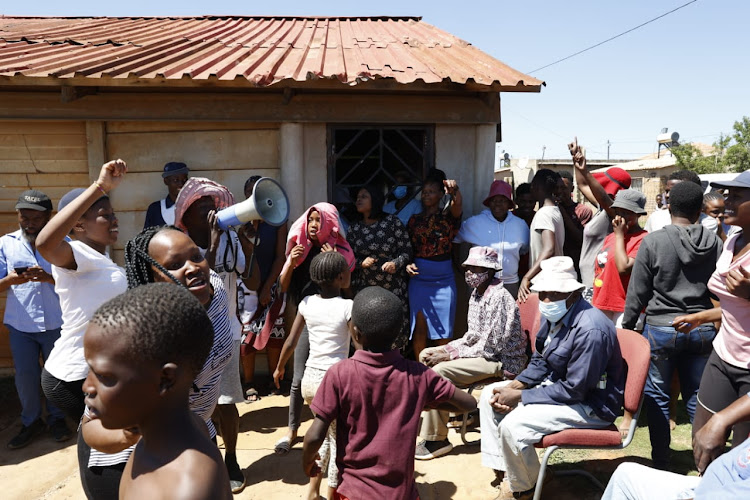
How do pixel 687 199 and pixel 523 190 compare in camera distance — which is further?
pixel 523 190

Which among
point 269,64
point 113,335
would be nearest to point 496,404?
point 113,335

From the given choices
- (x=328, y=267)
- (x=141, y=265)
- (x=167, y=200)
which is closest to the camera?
(x=141, y=265)

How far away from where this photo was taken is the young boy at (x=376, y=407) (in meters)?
2.23

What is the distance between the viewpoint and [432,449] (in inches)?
156

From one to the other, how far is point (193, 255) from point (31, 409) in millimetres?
3210

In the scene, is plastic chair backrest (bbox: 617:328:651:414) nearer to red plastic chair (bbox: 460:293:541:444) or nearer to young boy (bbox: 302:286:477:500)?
red plastic chair (bbox: 460:293:541:444)

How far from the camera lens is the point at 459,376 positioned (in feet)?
12.5

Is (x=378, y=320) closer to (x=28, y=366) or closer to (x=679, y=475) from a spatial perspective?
(x=679, y=475)

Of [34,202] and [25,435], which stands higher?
[34,202]

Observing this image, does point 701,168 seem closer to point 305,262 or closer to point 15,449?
point 305,262

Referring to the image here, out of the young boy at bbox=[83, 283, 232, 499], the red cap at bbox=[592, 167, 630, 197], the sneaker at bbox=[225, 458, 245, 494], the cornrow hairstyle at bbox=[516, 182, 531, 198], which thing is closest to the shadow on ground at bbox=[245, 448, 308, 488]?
the sneaker at bbox=[225, 458, 245, 494]

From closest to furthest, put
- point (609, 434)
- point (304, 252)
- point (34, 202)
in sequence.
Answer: point (609, 434) < point (34, 202) < point (304, 252)

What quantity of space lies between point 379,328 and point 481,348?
178cm

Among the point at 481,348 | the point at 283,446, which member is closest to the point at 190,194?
the point at 283,446
